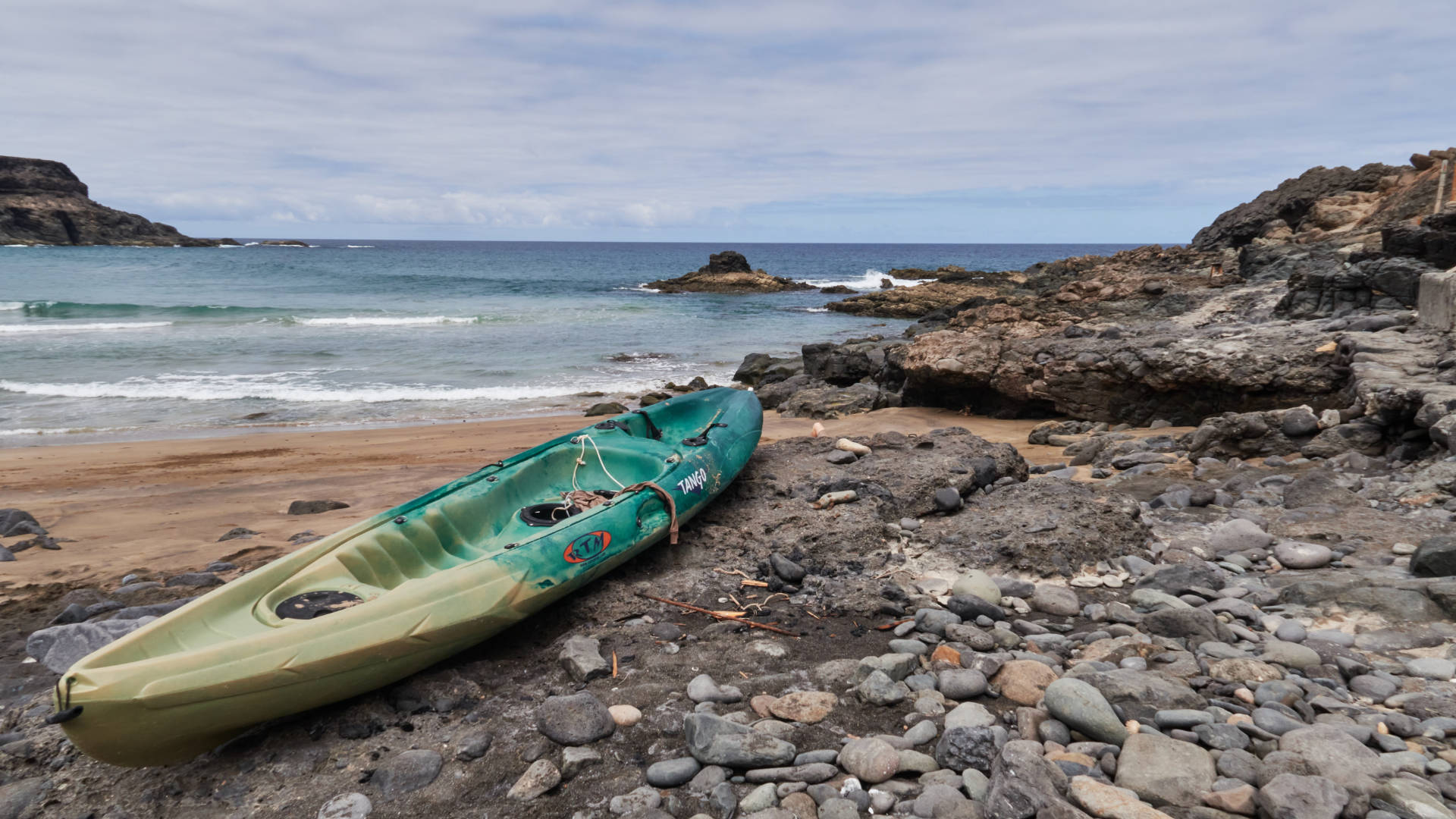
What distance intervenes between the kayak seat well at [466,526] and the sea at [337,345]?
24.6ft

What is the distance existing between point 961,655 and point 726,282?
4132 cm

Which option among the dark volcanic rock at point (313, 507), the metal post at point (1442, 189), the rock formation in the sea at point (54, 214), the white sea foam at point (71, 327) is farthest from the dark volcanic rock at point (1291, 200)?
the rock formation in the sea at point (54, 214)

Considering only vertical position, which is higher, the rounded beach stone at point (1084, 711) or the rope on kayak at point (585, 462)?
the rope on kayak at point (585, 462)

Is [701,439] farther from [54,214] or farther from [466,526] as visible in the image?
[54,214]

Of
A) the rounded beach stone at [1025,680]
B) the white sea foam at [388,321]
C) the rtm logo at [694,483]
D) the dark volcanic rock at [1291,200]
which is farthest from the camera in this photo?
the white sea foam at [388,321]

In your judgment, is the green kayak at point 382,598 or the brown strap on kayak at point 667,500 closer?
the green kayak at point 382,598

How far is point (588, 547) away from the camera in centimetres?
443

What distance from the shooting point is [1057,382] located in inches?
361

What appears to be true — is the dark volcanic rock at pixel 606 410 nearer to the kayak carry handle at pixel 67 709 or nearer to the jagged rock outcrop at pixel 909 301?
the kayak carry handle at pixel 67 709

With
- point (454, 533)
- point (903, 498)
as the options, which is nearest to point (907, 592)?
point (903, 498)

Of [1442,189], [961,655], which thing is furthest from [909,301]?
[961,655]

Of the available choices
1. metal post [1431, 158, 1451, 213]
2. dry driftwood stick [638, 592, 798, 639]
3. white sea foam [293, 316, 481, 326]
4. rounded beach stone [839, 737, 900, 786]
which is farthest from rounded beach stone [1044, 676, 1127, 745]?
white sea foam [293, 316, 481, 326]

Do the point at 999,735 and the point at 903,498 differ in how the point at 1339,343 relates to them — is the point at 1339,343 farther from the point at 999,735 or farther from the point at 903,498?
the point at 999,735

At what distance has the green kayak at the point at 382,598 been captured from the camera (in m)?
2.98
